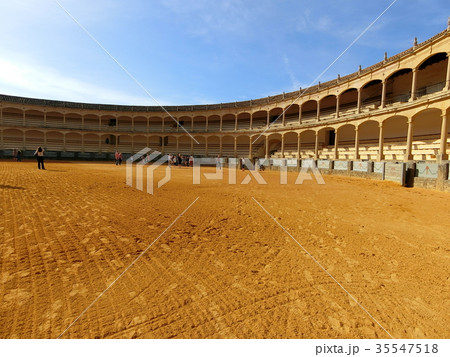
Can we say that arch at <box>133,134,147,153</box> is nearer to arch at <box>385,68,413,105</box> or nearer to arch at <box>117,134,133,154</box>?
arch at <box>117,134,133,154</box>

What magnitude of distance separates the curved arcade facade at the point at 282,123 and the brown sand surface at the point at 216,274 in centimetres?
1616

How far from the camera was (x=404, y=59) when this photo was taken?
18531mm

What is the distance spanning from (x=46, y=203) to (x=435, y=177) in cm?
1715

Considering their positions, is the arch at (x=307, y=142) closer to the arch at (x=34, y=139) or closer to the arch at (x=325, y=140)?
the arch at (x=325, y=140)

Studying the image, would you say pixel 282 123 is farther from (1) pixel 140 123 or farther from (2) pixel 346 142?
(1) pixel 140 123

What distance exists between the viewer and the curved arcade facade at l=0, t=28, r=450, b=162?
61.5ft

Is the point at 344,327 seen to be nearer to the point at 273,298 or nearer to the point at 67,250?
the point at 273,298

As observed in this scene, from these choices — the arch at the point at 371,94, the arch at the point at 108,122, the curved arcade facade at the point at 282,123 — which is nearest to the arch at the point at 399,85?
the curved arcade facade at the point at 282,123

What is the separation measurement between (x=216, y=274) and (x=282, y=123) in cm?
3098

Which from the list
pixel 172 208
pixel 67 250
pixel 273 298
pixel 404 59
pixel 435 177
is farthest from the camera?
pixel 404 59

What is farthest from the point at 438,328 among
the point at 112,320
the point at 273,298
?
the point at 112,320

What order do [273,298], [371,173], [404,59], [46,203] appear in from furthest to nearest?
1. [404,59]
2. [371,173]
3. [46,203]
4. [273,298]

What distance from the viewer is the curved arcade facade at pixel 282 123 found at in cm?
1873

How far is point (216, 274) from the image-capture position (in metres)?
3.29
